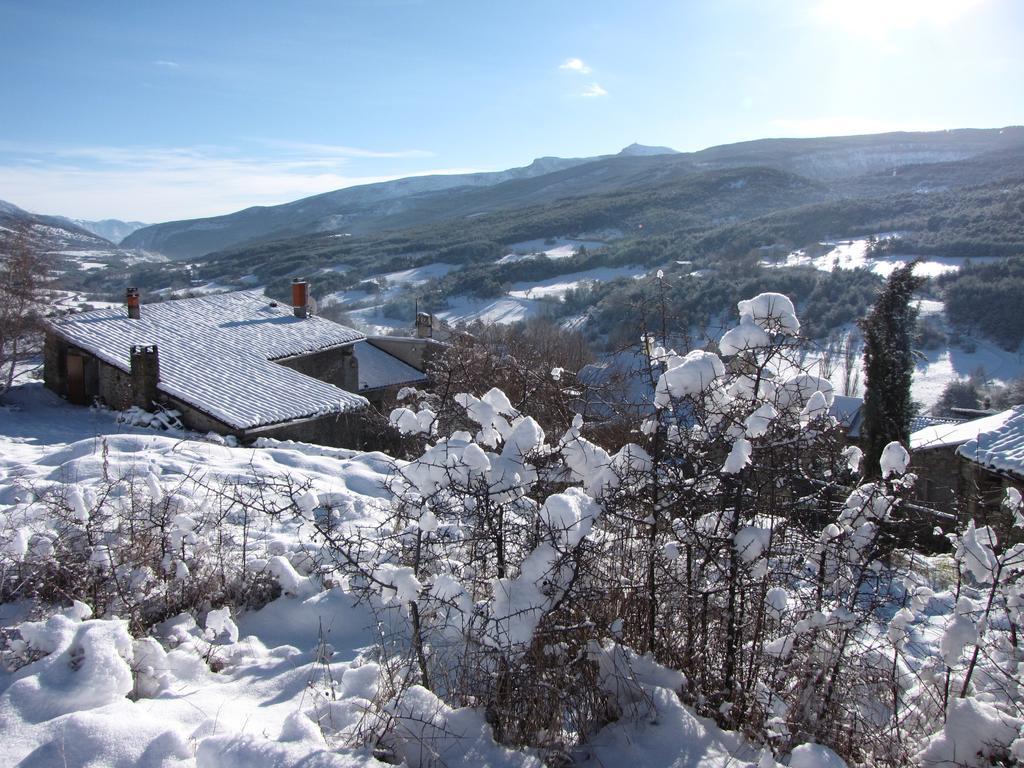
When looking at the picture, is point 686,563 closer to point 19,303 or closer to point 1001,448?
point 1001,448

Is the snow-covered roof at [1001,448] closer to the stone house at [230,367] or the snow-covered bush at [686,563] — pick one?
the snow-covered bush at [686,563]

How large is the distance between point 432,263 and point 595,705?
97348 millimetres

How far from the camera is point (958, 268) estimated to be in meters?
61.9

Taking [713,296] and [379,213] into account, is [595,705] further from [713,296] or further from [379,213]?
[379,213]

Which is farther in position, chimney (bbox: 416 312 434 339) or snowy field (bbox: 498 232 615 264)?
snowy field (bbox: 498 232 615 264)

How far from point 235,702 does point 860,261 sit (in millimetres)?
73296

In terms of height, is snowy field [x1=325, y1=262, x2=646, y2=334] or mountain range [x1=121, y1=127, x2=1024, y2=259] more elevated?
mountain range [x1=121, y1=127, x2=1024, y2=259]

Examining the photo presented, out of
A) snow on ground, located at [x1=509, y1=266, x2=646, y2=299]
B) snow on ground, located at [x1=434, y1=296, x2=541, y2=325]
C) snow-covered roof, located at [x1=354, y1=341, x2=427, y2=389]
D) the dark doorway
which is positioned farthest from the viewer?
snow on ground, located at [x1=509, y1=266, x2=646, y2=299]

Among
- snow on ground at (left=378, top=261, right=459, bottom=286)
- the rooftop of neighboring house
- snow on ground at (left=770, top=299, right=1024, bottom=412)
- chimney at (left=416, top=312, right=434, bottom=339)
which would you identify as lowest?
snow on ground at (left=770, top=299, right=1024, bottom=412)

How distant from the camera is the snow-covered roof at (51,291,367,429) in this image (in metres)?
16.2

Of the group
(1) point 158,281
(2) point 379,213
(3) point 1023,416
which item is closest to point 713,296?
(3) point 1023,416

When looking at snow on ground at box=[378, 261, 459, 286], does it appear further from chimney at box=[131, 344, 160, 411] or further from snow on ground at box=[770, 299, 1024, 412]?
chimney at box=[131, 344, 160, 411]

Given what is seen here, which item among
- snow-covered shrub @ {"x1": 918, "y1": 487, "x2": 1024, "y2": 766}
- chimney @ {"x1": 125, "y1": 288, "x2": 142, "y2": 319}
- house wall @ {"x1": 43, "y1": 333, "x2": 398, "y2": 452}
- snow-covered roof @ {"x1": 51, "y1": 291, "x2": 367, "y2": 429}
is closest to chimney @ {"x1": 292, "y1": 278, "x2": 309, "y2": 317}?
snow-covered roof @ {"x1": 51, "y1": 291, "x2": 367, "y2": 429}

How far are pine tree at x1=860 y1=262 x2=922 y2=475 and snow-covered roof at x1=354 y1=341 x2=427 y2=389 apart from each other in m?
13.7
